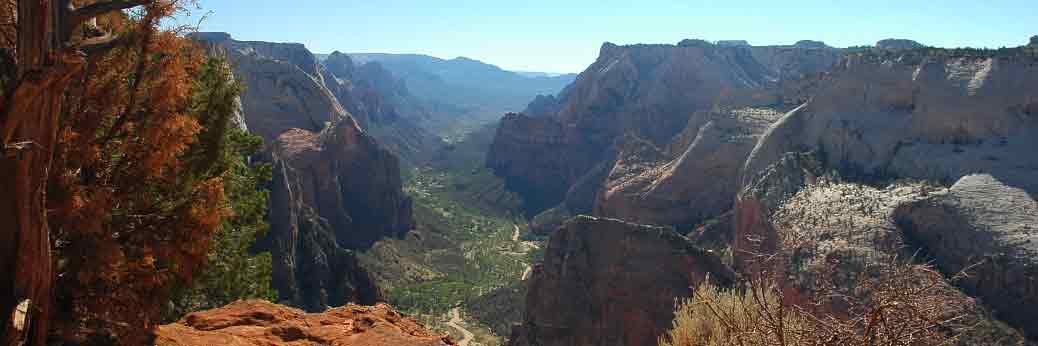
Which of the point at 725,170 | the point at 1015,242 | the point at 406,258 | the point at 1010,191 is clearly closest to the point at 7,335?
the point at 1015,242

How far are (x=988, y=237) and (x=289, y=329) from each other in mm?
26909

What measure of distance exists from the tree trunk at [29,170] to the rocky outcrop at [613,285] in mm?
21322

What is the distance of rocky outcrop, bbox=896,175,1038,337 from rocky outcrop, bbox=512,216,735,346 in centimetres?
839

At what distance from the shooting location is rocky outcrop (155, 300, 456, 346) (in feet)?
28.3

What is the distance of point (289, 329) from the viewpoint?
933cm

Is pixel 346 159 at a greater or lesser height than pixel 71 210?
lesser

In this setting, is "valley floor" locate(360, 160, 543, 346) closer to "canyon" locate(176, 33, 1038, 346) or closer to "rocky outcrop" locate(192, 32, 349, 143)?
"canyon" locate(176, 33, 1038, 346)

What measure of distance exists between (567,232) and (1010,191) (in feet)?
62.1

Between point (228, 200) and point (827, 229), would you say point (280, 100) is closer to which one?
point (827, 229)

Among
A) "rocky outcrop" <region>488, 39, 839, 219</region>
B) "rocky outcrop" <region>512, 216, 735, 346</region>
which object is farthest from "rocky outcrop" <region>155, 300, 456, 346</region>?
"rocky outcrop" <region>488, 39, 839, 219</region>

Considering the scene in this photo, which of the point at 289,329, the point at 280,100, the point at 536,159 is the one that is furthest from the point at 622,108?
the point at 289,329

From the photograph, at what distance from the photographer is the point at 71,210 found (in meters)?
Result: 6.79

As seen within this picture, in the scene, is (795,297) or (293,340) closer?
(293,340)

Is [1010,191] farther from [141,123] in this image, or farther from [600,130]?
[600,130]
